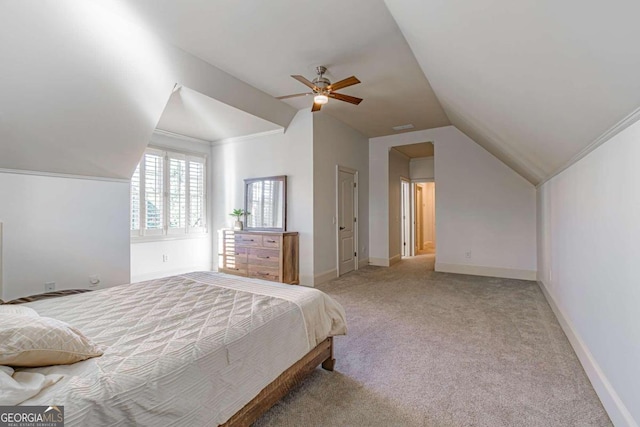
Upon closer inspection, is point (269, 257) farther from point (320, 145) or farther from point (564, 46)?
point (564, 46)

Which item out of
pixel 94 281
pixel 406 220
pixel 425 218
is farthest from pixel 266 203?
pixel 425 218

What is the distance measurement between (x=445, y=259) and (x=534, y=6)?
198 inches

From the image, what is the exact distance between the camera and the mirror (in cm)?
491

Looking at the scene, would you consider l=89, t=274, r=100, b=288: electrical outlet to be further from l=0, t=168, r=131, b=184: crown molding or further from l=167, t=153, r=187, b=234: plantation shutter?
l=167, t=153, r=187, b=234: plantation shutter

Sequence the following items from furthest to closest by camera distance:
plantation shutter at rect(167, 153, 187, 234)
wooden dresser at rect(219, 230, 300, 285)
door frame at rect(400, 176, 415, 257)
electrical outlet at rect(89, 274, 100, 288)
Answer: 1. door frame at rect(400, 176, 415, 257)
2. plantation shutter at rect(167, 153, 187, 234)
3. wooden dresser at rect(219, 230, 300, 285)
4. electrical outlet at rect(89, 274, 100, 288)

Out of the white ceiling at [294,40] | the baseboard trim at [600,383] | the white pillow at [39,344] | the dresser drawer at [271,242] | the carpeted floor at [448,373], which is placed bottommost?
the carpeted floor at [448,373]

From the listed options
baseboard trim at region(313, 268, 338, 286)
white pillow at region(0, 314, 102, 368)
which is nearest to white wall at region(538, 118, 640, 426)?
white pillow at region(0, 314, 102, 368)

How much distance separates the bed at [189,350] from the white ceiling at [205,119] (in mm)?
2446

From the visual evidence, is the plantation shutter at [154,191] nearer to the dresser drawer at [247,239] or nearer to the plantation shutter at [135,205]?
the plantation shutter at [135,205]

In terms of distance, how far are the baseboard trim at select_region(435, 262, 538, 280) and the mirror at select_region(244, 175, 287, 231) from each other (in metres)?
3.22

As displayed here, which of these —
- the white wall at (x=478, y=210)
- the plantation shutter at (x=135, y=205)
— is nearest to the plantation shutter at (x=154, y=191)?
the plantation shutter at (x=135, y=205)

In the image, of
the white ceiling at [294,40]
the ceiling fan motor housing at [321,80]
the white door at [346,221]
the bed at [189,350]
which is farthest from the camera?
the white door at [346,221]

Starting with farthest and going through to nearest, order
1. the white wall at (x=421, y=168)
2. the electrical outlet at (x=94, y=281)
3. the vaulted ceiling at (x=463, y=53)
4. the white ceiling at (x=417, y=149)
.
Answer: the white wall at (x=421, y=168) → the white ceiling at (x=417, y=149) → the electrical outlet at (x=94, y=281) → the vaulted ceiling at (x=463, y=53)

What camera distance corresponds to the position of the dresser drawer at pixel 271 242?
14.6 feet
